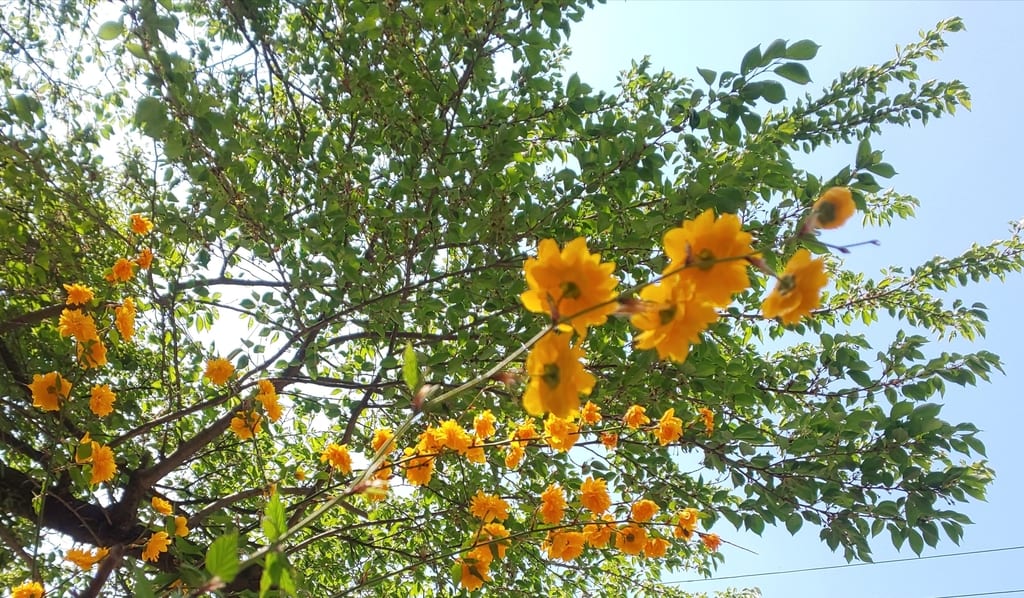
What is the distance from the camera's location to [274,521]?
712 mm

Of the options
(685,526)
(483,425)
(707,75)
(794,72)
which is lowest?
(685,526)

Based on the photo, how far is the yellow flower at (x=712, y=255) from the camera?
63cm

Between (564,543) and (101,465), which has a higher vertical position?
(101,465)

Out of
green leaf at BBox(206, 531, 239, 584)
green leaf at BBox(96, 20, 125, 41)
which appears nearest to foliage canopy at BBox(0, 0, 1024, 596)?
green leaf at BBox(96, 20, 125, 41)

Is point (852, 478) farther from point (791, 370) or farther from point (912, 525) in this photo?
point (791, 370)

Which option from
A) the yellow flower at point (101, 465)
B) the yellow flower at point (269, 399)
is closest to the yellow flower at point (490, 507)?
the yellow flower at point (269, 399)

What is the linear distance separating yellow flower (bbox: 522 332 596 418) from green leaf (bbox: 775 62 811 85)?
1213 mm

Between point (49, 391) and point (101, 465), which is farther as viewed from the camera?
point (101, 465)

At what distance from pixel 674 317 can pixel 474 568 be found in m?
0.97

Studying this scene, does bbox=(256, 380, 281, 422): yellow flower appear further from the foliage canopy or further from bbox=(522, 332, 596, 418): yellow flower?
bbox=(522, 332, 596, 418): yellow flower

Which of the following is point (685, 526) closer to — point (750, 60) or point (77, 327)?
point (750, 60)

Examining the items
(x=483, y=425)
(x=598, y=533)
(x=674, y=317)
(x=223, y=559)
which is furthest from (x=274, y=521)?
(x=598, y=533)

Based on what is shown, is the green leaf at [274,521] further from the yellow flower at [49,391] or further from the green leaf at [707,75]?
the green leaf at [707,75]

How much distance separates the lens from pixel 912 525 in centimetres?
183
